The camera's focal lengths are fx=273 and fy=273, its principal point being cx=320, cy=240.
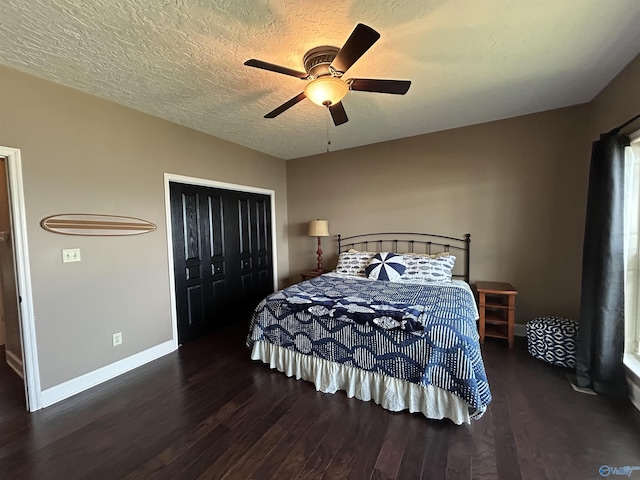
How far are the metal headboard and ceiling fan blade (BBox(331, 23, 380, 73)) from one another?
2699 millimetres

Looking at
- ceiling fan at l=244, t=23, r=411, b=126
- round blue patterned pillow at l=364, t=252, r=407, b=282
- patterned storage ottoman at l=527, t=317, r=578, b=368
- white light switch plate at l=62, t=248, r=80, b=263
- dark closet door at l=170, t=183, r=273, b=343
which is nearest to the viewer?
ceiling fan at l=244, t=23, r=411, b=126

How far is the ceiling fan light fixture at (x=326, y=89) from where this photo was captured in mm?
1722

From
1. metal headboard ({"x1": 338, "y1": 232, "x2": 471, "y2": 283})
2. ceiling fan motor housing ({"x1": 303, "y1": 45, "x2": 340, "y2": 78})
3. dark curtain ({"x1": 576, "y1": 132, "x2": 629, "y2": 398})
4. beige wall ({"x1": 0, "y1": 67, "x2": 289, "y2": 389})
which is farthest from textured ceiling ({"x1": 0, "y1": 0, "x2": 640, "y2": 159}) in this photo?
metal headboard ({"x1": 338, "y1": 232, "x2": 471, "y2": 283})

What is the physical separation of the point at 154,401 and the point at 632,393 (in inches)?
146

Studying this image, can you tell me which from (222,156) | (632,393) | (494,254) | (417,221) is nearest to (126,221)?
(222,156)

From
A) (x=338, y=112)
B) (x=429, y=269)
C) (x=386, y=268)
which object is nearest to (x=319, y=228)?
(x=386, y=268)

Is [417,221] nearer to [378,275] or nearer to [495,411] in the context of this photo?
[378,275]

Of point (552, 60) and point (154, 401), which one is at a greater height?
point (552, 60)

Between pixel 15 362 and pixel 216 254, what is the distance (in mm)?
2154

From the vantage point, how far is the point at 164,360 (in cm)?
290

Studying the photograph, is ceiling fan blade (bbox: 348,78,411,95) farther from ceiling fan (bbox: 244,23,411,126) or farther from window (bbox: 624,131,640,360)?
window (bbox: 624,131,640,360)

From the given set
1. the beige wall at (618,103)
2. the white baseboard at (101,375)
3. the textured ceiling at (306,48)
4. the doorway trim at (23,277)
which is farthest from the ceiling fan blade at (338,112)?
the white baseboard at (101,375)

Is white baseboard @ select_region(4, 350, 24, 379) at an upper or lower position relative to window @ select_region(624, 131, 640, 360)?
lower

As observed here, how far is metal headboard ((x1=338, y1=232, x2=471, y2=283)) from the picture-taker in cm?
358
